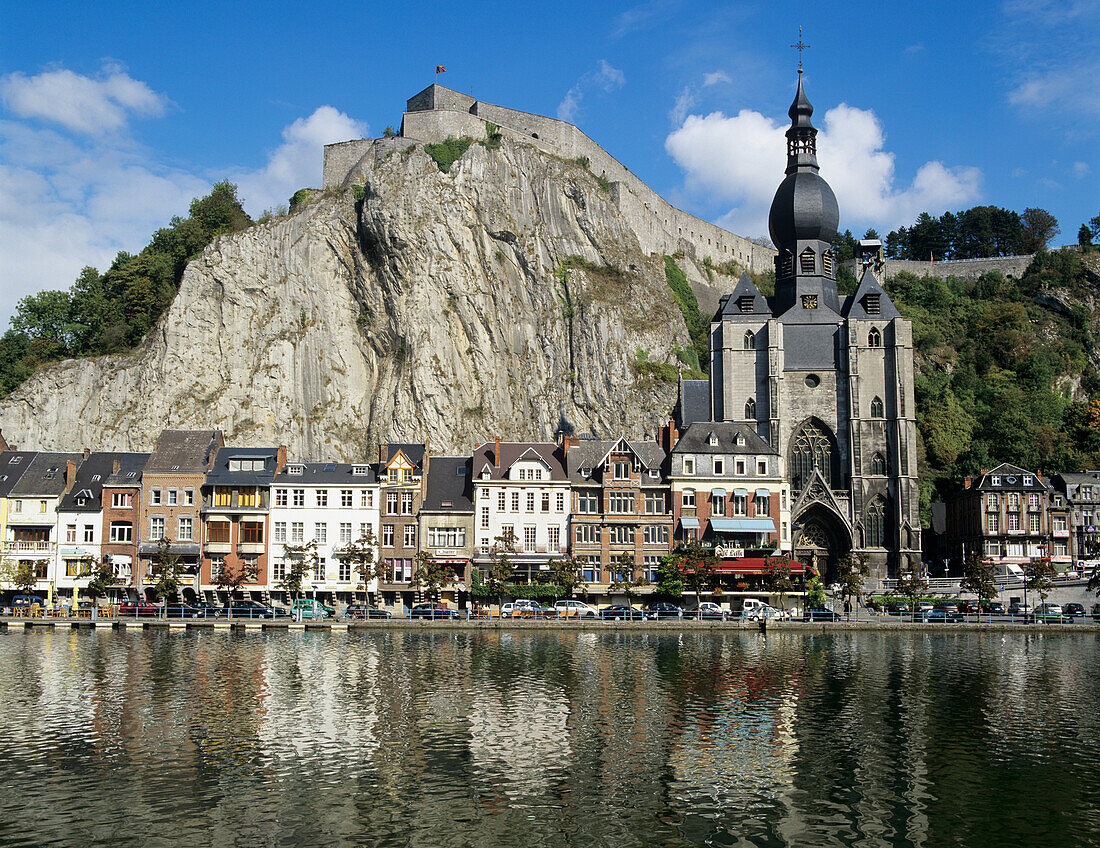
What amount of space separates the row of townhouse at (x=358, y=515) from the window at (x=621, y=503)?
10cm

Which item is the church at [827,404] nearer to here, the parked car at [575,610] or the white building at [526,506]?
the white building at [526,506]

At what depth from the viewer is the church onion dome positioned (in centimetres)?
8156

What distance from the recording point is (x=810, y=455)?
2931 inches

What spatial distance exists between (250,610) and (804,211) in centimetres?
4995

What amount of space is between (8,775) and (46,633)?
30.3 metres

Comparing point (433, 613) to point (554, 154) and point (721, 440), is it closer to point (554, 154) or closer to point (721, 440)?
point (721, 440)

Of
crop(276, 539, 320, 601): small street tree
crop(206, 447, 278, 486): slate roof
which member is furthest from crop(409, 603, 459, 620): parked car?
crop(206, 447, 278, 486): slate roof

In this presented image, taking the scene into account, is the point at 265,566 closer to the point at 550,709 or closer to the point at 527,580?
the point at 527,580

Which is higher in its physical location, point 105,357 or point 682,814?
point 105,357

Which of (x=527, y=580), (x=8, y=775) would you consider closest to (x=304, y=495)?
(x=527, y=580)

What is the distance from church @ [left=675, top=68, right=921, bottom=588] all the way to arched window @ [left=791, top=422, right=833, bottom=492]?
68 mm

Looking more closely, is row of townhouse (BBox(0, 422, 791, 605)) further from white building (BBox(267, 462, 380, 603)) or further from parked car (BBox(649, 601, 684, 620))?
parked car (BBox(649, 601, 684, 620))

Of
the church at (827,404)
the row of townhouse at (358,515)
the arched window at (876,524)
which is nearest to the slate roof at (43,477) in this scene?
the row of townhouse at (358,515)

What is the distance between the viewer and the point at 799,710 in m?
31.0
